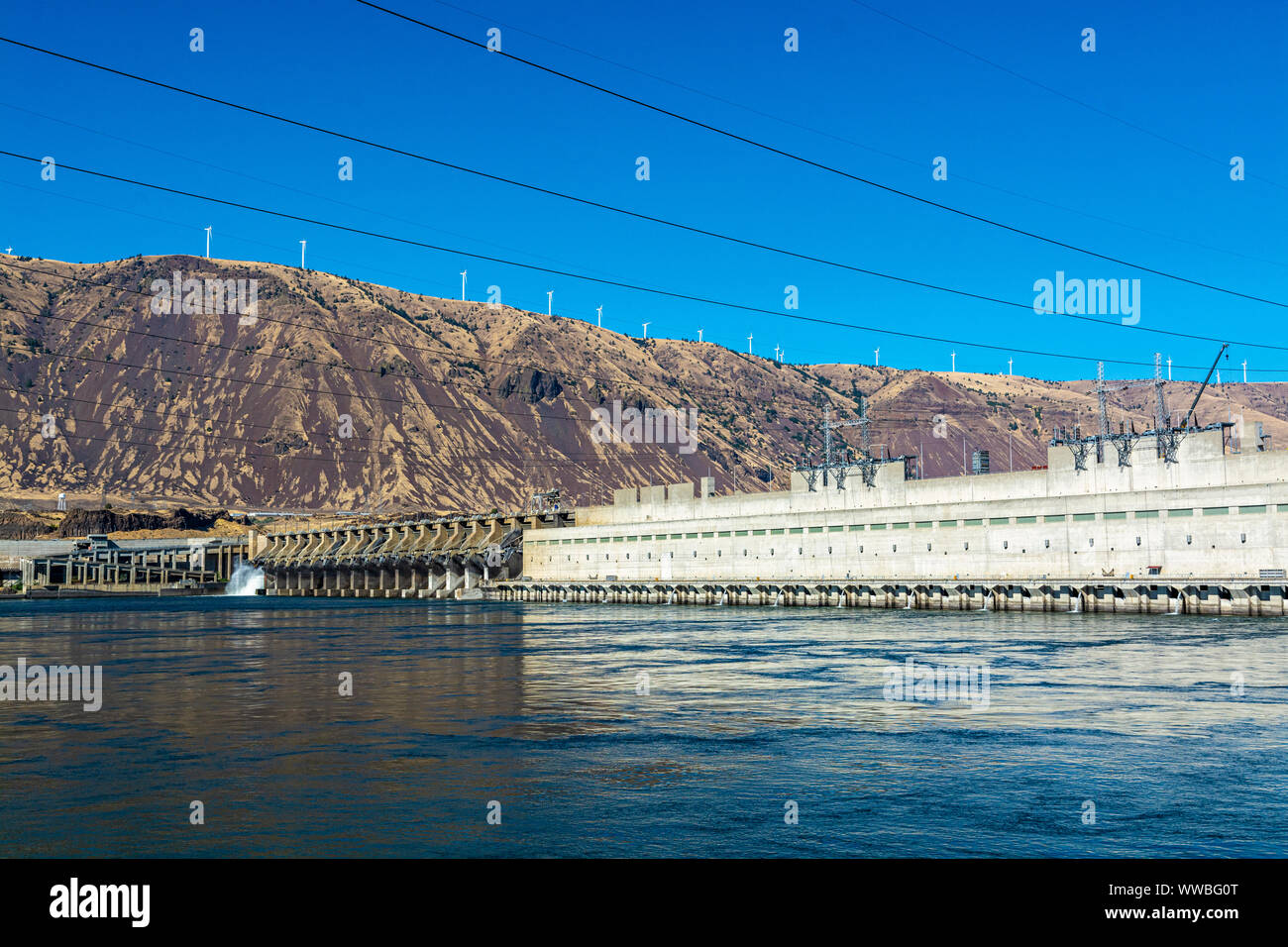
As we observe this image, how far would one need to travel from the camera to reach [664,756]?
22.5 m

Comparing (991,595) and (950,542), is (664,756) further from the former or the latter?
(950,542)

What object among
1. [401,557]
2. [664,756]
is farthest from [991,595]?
[401,557]

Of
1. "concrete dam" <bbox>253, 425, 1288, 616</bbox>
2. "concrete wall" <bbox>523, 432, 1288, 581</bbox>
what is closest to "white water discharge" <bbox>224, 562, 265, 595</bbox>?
"concrete dam" <bbox>253, 425, 1288, 616</bbox>

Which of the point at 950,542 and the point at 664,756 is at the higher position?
the point at 950,542

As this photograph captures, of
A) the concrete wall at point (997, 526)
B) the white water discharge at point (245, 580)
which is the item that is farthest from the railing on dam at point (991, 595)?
the white water discharge at point (245, 580)

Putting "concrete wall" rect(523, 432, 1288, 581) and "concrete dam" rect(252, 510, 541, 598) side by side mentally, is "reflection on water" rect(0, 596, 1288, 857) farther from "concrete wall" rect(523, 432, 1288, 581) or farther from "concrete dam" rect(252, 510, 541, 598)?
"concrete dam" rect(252, 510, 541, 598)

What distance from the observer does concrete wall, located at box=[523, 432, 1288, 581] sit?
68250 millimetres

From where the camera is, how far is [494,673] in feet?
132

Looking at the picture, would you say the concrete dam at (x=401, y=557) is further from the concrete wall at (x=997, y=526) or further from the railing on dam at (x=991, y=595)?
the railing on dam at (x=991, y=595)

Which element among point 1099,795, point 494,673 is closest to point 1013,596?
point 494,673

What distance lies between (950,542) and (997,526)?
415 cm

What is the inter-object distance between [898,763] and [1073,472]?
62750 millimetres

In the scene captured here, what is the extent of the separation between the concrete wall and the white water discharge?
78348mm

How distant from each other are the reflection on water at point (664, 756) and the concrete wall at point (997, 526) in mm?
23703
